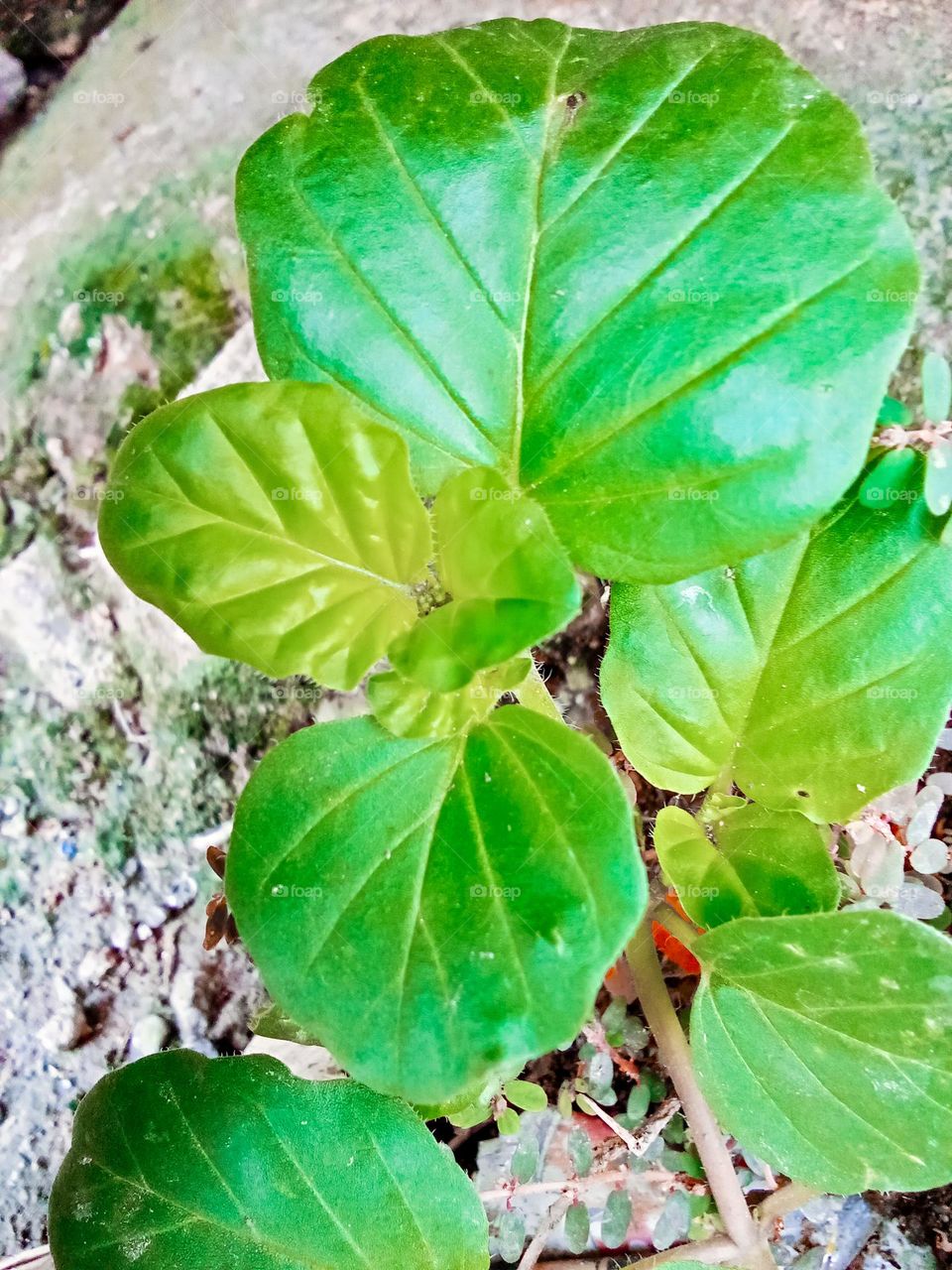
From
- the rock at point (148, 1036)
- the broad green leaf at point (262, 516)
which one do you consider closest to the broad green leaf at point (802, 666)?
the broad green leaf at point (262, 516)

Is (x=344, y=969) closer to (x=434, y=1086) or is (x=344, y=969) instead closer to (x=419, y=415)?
(x=434, y=1086)

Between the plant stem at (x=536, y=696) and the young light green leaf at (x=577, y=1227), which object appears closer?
the plant stem at (x=536, y=696)

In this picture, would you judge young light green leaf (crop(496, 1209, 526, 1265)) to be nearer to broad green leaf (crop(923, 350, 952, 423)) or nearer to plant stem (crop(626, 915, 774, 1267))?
plant stem (crop(626, 915, 774, 1267))

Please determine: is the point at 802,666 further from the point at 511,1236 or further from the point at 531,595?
the point at 511,1236

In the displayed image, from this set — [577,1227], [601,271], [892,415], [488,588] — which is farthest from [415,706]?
[577,1227]

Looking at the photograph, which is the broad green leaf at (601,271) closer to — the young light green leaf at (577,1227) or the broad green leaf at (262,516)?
the broad green leaf at (262,516)

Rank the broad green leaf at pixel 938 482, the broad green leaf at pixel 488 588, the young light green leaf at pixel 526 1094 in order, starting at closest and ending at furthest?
the broad green leaf at pixel 488 588 < the broad green leaf at pixel 938 482 < the young light green leaf at pixel 526 1094
